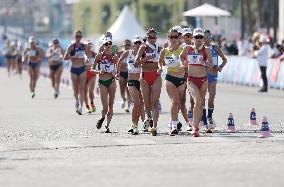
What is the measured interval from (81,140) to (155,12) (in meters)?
133

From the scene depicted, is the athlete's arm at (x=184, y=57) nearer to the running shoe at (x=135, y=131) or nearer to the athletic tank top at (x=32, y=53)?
the running shoe at (x=135, y=131)

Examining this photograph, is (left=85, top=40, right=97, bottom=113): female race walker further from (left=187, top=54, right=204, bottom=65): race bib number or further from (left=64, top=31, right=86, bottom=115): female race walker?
(left=187, top=54, right=204, bottom=65): race bib number

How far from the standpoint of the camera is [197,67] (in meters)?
20.8

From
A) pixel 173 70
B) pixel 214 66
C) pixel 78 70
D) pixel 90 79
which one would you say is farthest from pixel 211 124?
pixel 90 79

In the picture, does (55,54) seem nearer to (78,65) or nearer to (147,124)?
(78,65)

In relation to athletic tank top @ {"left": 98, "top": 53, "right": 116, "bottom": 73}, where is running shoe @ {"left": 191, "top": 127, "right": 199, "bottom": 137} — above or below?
below

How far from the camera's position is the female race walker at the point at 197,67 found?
20750 millimetres

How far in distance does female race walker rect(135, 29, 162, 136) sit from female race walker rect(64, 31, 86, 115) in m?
6.85

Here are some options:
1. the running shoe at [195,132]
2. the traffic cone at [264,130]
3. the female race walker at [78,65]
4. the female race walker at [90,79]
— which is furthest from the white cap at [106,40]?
the female race walker at [90,79]

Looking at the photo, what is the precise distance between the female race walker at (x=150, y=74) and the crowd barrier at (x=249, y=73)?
60.3ft

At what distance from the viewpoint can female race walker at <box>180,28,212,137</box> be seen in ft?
68.1

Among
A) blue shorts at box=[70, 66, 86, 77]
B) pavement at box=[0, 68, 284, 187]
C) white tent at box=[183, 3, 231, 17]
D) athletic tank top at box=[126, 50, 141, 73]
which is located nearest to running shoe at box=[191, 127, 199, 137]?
pavement at box=[0, 68, 284, 187]

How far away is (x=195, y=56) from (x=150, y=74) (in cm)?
114

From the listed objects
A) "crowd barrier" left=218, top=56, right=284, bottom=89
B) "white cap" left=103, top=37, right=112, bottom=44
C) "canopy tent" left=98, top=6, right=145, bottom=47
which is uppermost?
"canopy tent" left=98, top=6, right=145, bottom=47
